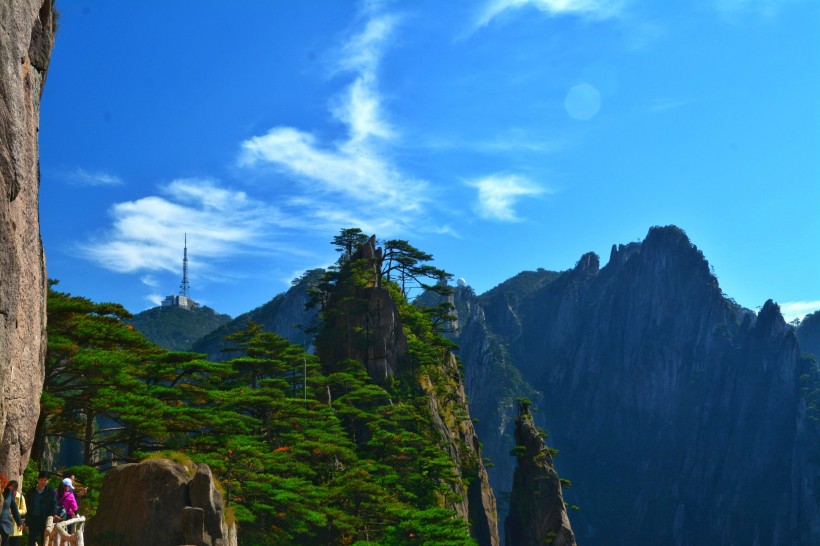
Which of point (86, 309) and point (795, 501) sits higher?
point (86, 309)

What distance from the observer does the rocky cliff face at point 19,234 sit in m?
16.6

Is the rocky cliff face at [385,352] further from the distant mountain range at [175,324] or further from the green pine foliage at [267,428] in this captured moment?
the distant mountain range at [175,324]

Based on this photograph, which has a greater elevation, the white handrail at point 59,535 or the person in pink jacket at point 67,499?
the person in pink jacket at point 67,499

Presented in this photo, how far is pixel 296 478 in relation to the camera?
33.2 metres

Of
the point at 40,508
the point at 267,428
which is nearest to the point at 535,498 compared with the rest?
the point at 267,428

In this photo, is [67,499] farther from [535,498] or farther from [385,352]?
[535,498]

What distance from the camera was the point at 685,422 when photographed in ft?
568

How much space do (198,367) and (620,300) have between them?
177920 mm

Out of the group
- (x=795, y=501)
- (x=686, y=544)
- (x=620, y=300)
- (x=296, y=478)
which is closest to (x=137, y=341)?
(x=296, y=478)

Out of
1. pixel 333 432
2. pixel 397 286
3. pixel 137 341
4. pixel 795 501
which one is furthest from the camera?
pixel 795 501

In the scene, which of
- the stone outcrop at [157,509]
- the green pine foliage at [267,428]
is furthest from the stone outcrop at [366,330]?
the stone outcrop at [157,509]

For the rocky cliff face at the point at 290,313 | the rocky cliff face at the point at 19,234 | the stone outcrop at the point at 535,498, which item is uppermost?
the rocky cliff face at the point at 290,313

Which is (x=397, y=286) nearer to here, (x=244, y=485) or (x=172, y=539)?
(x=244, y=485)

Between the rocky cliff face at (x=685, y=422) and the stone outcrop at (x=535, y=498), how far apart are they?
8768 centimetres
